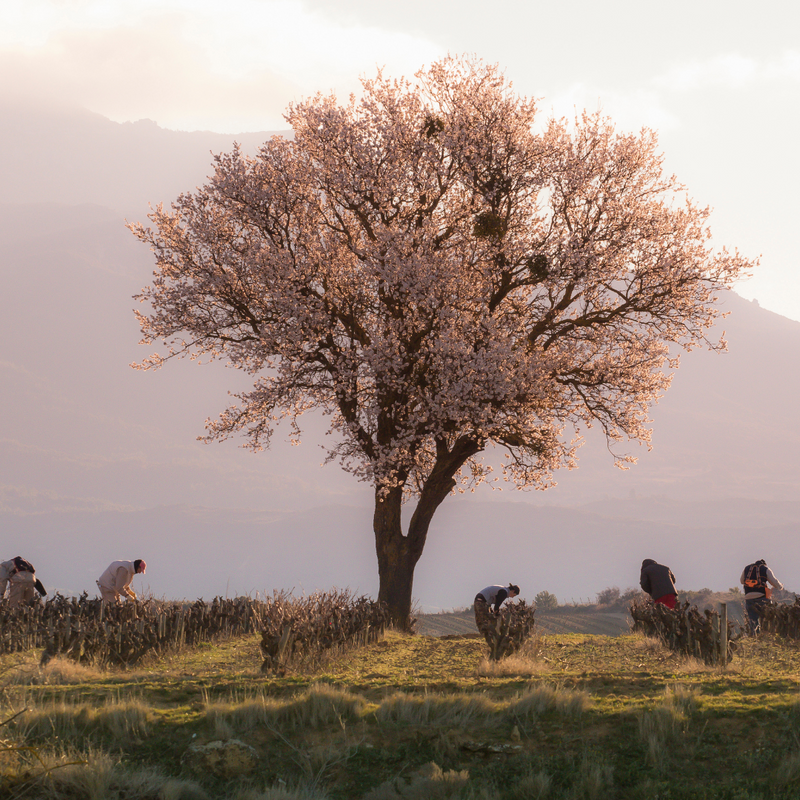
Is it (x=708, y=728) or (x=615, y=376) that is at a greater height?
(x=615, y=376)

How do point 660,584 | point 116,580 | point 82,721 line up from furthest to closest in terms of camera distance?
point 116,580, point 660,584, point 82,721

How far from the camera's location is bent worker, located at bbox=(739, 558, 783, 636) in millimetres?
18953

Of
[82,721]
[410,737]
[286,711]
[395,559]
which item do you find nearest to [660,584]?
[395,559]

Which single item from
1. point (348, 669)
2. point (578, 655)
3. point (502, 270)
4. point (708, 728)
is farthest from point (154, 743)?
point (502, 270)

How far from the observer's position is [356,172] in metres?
20.4

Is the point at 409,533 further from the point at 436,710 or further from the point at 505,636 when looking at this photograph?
the point at 436,710

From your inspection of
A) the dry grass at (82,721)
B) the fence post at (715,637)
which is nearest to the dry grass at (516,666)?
the fence post at (715,637)

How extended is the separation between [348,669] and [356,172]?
1271 centimetres

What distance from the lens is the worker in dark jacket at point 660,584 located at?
17109 millimetres

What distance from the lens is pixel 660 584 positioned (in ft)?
56.2

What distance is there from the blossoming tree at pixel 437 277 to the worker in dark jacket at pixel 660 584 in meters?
4.37

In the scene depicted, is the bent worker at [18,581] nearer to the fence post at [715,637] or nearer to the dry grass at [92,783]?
the dry grass at [92,783]

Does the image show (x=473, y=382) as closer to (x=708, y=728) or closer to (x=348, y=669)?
(x=348, y=669)

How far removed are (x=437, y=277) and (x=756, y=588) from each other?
11.1 meters
